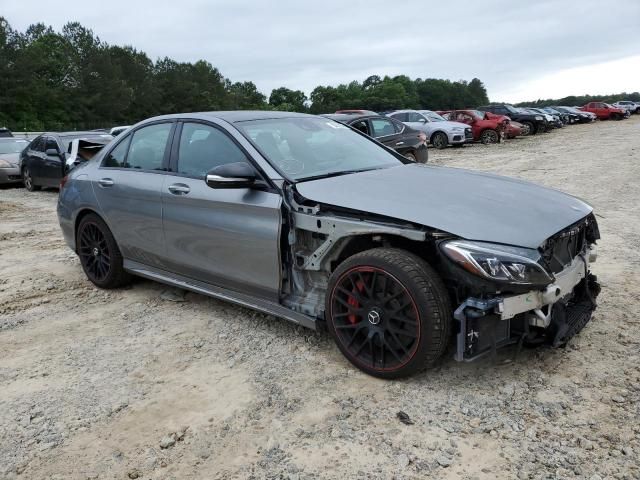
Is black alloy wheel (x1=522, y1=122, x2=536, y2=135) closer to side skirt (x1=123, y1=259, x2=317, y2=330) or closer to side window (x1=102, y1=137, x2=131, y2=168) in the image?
side window (x1=102, y1=137, x2=131, y2=168)

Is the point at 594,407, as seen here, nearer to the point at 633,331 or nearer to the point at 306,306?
the point at 633,331

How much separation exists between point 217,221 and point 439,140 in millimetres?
18964

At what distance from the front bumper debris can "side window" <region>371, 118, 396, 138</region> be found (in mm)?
10129

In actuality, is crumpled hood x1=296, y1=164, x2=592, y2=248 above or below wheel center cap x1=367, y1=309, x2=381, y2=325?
above

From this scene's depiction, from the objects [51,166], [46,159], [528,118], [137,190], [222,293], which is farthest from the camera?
[528,118]

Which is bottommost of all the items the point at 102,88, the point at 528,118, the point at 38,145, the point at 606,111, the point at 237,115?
the point at 38,145

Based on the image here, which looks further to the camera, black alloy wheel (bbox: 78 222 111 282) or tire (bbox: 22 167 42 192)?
tire (bbox: 22 167 42 192)

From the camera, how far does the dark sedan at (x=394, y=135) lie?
12.9 metres

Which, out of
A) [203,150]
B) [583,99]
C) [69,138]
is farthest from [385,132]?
[583,99]

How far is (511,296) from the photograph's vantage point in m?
2.95

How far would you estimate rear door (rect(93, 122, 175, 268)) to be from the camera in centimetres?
454

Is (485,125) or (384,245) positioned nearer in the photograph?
(384,245)

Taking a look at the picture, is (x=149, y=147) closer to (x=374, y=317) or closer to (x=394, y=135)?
(x=374, y=317)

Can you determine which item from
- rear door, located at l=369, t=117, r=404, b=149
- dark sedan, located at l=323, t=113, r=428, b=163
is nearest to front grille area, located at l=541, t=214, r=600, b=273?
dark sedan, located at l=323, t=113, r=428, b=163
